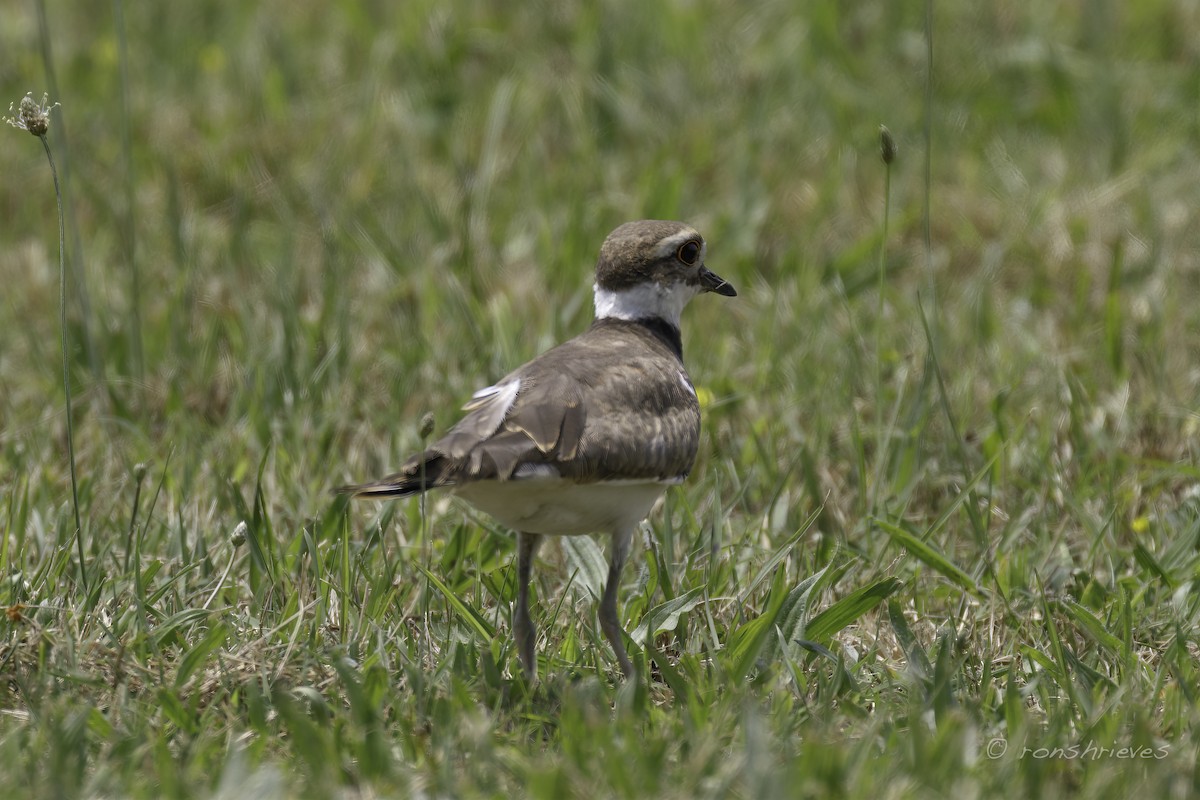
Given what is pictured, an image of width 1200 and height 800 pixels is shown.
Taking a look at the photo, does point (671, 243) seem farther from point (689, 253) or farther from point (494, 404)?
point (494, 404)

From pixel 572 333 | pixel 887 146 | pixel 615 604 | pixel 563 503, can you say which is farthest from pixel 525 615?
pixel 572 333

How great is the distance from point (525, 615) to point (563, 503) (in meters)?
0.38

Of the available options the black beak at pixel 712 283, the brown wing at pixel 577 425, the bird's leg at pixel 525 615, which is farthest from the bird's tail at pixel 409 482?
the black beak at pixel 712 283

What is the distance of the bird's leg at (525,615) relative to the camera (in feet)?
14.5

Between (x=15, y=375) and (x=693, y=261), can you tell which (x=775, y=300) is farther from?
(x=15, y=375)

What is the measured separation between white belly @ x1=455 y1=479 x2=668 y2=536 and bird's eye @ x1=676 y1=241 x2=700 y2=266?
107 centimetres

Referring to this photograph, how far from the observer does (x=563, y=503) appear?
14.5 feet

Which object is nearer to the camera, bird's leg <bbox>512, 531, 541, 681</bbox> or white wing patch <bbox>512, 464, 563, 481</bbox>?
white wing patch <bbox>512, 464, 563, 481</bbox>

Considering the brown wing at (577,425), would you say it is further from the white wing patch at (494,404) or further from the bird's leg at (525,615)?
the bird's leg at (525,615)

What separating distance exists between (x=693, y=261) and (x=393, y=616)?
5.60 ft

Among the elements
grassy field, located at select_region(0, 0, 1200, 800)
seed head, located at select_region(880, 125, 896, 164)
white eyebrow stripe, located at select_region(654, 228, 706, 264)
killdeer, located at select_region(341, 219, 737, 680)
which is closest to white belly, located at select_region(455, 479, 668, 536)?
killdeer, located at select_region(341, 219, 737, 680)

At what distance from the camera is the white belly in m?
4.31

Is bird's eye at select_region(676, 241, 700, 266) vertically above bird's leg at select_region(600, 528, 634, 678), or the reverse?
bird's eye at select_region(676, 241, 700, 266)

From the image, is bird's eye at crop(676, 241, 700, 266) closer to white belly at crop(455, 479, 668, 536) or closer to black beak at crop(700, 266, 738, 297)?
black beak at crop(700, 266, 738, 297)
